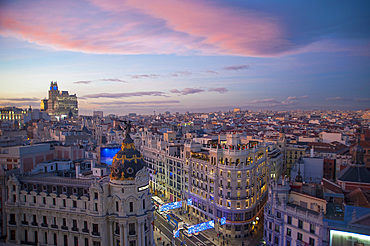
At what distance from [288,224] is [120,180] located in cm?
3044

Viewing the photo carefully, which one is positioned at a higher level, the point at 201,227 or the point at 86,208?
the point at 86,208

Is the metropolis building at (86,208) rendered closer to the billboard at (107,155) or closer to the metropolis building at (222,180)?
the metropolis building at (222,180)

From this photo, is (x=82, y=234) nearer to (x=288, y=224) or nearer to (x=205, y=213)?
(x=205, y=213)

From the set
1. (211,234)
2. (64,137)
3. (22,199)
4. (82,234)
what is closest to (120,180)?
(82,234)

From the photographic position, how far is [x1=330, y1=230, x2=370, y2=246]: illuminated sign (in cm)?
3434

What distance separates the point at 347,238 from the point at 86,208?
4201cm

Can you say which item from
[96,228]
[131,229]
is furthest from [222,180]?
[96,228]

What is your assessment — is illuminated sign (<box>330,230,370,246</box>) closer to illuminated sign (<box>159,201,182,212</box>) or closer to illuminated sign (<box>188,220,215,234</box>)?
illuminated sign (<box>188,220,215,234</box>)

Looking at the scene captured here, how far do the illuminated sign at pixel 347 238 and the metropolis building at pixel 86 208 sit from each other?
30.0 m

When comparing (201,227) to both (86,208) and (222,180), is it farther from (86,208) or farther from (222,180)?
(86,208)

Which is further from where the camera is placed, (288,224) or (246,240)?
(246,240)

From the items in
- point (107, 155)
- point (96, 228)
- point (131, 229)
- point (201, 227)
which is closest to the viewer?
point (131, 229)

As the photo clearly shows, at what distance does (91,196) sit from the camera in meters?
47.3

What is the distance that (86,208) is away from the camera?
48250mm
